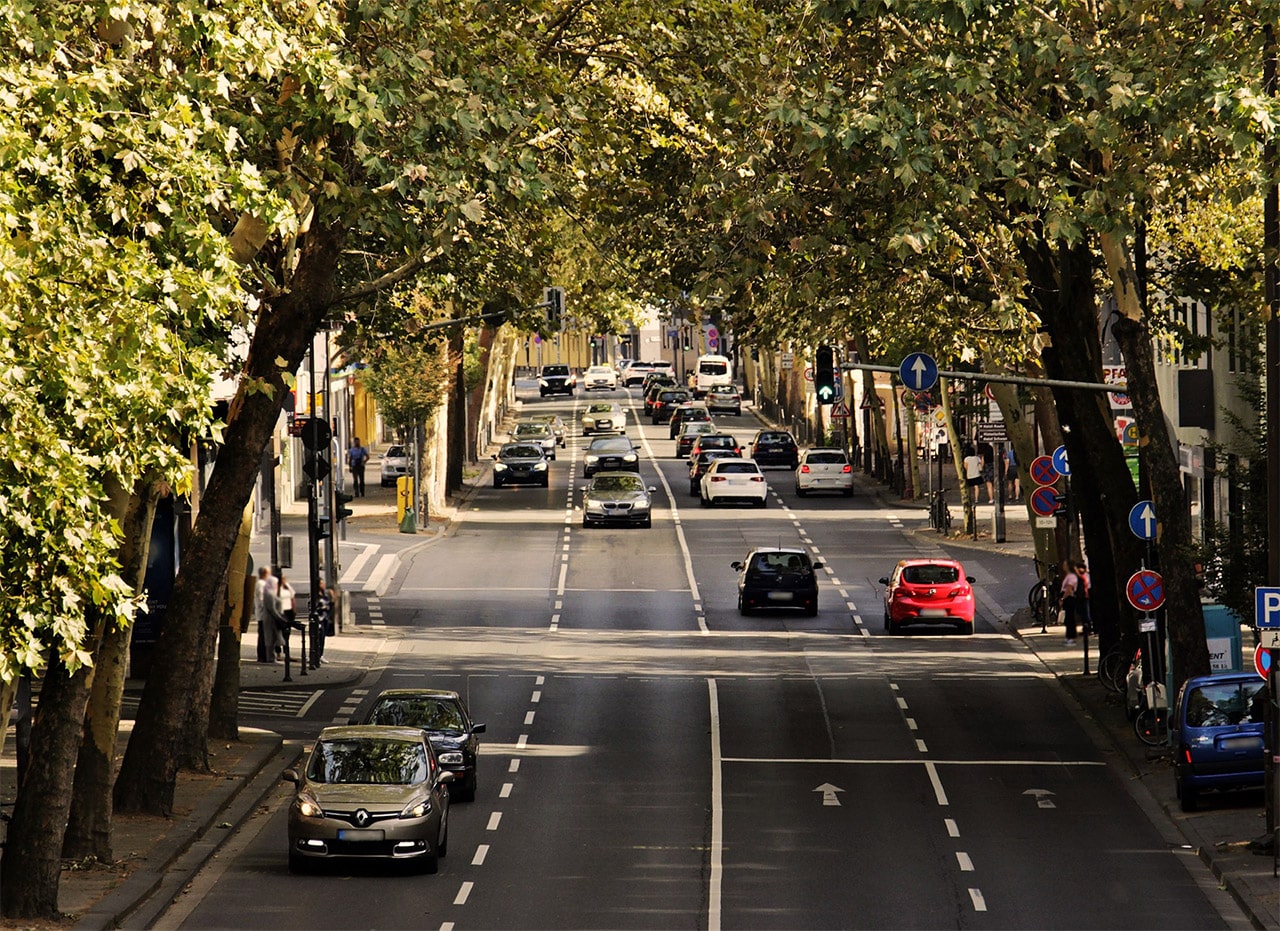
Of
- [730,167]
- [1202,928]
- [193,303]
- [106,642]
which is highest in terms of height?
[730,167]

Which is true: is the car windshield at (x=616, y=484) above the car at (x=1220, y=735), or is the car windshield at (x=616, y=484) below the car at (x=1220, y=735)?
above

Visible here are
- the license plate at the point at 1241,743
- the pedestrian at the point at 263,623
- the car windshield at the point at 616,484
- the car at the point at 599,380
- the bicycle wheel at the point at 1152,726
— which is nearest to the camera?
the license plate at the point at 1241,743

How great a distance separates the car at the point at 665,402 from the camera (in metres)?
111

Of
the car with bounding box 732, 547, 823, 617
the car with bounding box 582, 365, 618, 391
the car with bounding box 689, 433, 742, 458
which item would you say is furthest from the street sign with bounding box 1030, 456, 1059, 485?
the car with bounding box 582, 365, 618, 391

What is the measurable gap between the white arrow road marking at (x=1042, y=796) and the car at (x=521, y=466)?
163 feet

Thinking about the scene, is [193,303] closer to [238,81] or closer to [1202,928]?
[238,81]

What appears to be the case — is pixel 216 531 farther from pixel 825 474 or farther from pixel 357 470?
pixel 357 470

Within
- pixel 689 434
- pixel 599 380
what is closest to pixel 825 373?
pixel 689 434

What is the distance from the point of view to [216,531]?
901 inches

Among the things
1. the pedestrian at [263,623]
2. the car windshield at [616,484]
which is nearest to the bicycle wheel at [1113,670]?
the pedestrian at [263,623]

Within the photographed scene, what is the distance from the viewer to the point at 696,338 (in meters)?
196

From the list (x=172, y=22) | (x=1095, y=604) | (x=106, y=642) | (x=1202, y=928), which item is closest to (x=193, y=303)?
(x=172, y=22)

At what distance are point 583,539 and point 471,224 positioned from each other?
1336 inches

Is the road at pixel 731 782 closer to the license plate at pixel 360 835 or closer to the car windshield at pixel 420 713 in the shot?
the license plate at pixel 360 835
